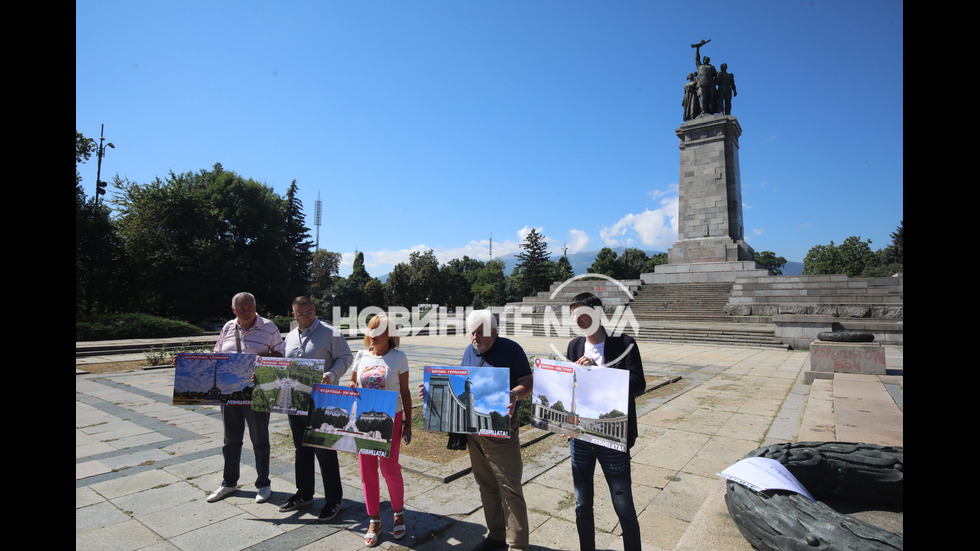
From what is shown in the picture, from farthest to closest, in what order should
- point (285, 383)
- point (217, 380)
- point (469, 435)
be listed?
1. point (217, 380)
2. point (285, 383)
3. point (469, 435)

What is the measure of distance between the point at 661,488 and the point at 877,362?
8.80 m

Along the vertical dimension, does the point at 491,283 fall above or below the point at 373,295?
above

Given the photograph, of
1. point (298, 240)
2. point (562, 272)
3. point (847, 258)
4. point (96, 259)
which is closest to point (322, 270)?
point (298, 240)

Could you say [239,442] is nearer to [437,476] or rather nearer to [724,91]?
[437,476]

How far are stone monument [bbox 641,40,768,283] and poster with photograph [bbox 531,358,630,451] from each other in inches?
1048

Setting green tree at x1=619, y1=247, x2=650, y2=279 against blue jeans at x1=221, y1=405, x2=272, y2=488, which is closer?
blue jeans at x1=221, y1=405, x2=272, y2=488

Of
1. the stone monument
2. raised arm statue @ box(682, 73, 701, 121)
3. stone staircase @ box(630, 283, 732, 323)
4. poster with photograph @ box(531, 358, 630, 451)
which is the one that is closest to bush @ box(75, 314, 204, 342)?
poster with photograph @ box(531, 358, 630, 451)

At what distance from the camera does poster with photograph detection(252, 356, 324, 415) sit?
3898mm

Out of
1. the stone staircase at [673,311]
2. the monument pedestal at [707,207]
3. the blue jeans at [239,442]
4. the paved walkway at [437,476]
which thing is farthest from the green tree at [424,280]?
the blue jeans at [239,442]

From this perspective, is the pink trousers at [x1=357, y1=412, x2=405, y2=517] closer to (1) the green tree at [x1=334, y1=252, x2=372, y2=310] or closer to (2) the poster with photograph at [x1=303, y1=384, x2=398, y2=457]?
(2) the poster with photograph at [x1=303, y1=384, x2=398, y2=457]

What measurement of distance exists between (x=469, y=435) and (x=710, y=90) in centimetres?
3182

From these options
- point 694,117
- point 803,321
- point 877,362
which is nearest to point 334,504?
point 877,362

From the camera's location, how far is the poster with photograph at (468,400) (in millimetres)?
3207

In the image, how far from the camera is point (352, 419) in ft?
11.7
